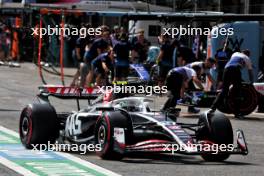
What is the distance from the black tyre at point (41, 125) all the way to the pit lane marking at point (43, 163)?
175mm

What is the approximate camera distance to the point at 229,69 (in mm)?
18516

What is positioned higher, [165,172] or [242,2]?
[242,2]

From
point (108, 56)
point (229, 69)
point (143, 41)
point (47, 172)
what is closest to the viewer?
point (47, 172)

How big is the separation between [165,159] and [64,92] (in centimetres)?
218

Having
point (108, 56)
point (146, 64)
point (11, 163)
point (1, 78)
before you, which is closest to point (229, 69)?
point (108, 56)

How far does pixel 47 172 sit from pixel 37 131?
1.80 metres

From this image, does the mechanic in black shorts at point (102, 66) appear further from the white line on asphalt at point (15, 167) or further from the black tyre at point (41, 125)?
the white line on asphalt at point (15, 167)

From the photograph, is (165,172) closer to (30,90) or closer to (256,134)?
(256,134)

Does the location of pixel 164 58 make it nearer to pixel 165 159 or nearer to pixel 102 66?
pixel 102 66

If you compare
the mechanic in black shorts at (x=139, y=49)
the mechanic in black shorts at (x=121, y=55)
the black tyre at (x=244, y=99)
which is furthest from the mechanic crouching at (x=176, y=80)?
the mechanic in black shorts at (x=139, y=49)

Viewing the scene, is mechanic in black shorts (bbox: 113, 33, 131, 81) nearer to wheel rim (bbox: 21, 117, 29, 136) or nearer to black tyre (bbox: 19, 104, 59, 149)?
wheel rim (bbox: 21, 117, 29, 136)

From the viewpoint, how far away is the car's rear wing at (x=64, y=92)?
12859 mm

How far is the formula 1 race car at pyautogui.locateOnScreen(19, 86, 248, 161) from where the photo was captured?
11.0 meters

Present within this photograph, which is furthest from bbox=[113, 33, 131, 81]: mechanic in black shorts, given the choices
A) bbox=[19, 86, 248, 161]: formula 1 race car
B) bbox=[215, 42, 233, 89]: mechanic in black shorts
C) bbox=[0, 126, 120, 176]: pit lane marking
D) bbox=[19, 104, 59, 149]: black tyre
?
bbox=[19, 104, 59, 149]: black tyre
